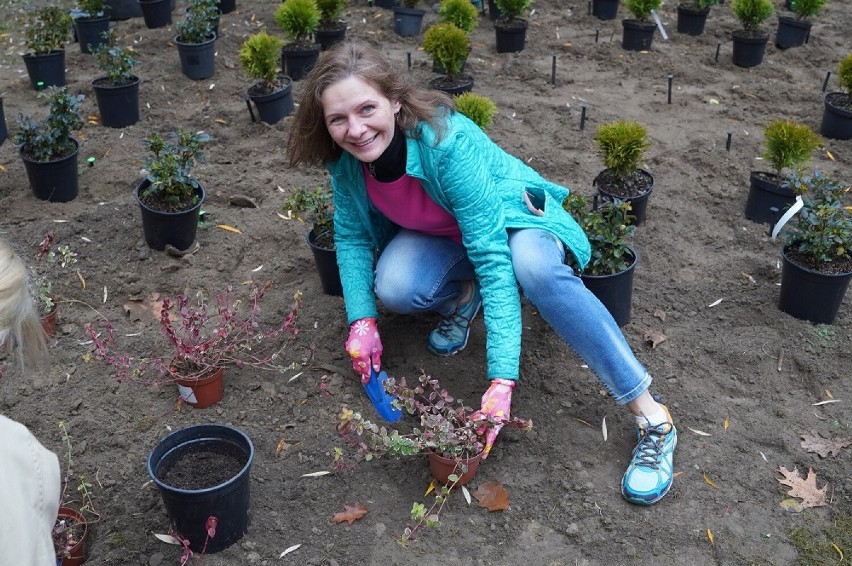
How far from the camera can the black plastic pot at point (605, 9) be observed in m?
8.65

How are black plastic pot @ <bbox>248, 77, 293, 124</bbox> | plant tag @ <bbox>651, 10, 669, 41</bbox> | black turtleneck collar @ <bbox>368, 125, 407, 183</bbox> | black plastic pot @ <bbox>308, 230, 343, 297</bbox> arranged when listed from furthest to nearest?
plant tag @ <bbox>651, 10, 669, 41</bbox> < black plastic pot @ <bbox>248, 77, 293, 124</bbox> < black plastic pot @ <bbox>308, 230, 343, 297</bbox> < black turtleneck collar @ <bbox>368, 125, 407, 183</bbox>

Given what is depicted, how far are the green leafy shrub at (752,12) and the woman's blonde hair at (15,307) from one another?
7.05m

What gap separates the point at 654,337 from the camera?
3.92 meters

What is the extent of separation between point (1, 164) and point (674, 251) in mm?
4341

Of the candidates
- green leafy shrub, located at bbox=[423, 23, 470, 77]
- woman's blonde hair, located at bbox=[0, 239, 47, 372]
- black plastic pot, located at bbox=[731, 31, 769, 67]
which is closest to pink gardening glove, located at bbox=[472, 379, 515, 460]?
woman's blonde hair, located at bbox=[0, 239, 47, 372]

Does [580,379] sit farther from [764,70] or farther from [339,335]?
[764,70]

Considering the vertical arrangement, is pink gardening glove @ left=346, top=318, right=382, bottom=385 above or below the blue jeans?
below

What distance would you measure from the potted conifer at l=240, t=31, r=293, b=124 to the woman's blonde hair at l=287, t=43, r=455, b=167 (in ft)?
9.41

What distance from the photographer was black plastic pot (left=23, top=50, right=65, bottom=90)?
6.85 metres

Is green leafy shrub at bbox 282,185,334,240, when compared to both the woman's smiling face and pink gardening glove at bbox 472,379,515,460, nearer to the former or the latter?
the woman's smiling face

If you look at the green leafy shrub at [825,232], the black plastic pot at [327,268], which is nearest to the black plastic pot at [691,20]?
the green leafy shrub at [825,232]

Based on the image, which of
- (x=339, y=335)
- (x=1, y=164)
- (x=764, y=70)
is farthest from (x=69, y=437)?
(x=764, y=70)

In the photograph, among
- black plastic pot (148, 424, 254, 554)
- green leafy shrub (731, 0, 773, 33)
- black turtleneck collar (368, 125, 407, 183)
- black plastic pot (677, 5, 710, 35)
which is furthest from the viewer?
black plastic pot (677, 5, 710, 35)

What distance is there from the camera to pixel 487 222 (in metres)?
3.19
